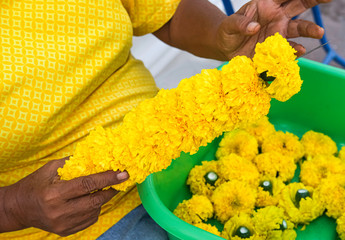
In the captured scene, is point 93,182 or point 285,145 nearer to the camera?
point 93,182

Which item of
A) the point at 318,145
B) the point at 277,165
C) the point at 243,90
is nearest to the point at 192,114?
the point at 243,90

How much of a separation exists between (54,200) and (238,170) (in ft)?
1.36

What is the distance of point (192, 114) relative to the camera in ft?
1.66

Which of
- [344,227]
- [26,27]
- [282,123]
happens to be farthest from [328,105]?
[26,27]

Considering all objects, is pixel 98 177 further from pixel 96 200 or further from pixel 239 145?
pixel 239 145

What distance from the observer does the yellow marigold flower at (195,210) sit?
0.76m

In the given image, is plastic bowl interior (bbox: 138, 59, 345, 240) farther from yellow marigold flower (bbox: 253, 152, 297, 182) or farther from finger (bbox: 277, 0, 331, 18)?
finger (bbox: 277, 0, 331, 18)

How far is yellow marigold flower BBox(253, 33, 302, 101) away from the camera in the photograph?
475 millimetres

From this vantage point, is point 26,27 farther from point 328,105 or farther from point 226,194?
point 328,105

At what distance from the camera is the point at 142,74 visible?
2.72 ft

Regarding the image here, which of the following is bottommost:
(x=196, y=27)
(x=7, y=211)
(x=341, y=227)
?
(x=341, y=227)

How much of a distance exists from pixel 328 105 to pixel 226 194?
0.39 meters

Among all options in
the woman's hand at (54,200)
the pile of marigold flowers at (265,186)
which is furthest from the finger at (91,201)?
the pile of marigold flowers at (265,186)

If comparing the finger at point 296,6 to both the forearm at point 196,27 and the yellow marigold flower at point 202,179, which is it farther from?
the yellow marigold flower at point 202,179
